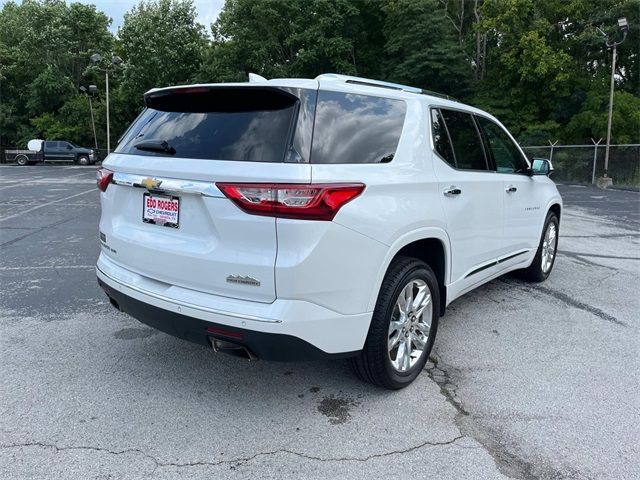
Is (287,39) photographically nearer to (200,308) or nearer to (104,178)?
(104,178)

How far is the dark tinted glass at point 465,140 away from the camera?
394cm

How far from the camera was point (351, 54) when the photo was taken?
33.1 m

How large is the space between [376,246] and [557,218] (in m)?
4.16

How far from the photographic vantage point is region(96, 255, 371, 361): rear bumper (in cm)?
264

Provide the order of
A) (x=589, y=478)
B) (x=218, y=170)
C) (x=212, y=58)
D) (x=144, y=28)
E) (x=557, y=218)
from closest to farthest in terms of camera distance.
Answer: (x=589, y=478) < (x=218, y=170) < (x=557, y=218) < (x=212, y=58) < (x=144, y=28)

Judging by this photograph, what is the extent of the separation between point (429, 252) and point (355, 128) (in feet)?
3.77

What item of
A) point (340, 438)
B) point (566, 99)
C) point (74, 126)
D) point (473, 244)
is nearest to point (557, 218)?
point (473, 244)

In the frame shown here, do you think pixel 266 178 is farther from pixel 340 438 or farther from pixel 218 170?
pixel 340 438

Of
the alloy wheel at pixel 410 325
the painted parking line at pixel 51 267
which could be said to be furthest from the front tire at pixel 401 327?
the painted parking line at pixel 51 267

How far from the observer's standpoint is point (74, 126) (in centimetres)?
4200

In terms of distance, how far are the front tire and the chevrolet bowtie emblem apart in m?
1.43

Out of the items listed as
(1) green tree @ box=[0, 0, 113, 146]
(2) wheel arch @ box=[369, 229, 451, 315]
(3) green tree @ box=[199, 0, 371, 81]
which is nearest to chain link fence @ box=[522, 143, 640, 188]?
(3) green tree @ box=[199, 0, 371, 81]

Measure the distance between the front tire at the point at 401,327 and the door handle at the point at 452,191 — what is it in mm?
551

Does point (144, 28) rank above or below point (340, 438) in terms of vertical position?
above
